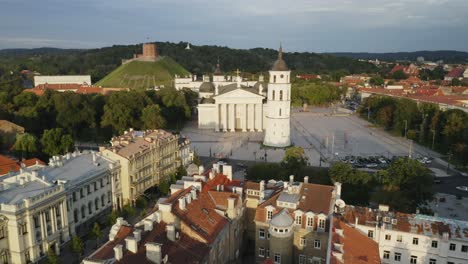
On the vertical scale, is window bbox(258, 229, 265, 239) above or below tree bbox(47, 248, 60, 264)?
above

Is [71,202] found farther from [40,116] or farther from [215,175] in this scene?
[40,116]

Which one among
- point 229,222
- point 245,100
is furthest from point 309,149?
point 229,222

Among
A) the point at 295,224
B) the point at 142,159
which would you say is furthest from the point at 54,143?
the point at 295,224

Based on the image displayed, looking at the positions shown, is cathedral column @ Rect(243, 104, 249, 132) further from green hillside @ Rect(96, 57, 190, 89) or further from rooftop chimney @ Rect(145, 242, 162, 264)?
rooftop chimney @ Rect(145, 242, 162, 264)

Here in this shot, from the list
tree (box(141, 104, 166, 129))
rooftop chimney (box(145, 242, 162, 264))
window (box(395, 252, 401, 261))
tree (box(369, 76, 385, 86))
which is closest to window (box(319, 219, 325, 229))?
window (box(395, 252, 401, 261))

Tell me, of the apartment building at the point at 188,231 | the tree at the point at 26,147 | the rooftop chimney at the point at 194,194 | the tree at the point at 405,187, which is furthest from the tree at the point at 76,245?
the tree at the point at 26,147

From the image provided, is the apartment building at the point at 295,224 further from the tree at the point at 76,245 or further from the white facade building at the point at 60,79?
the white facade building at the point at 60,79
